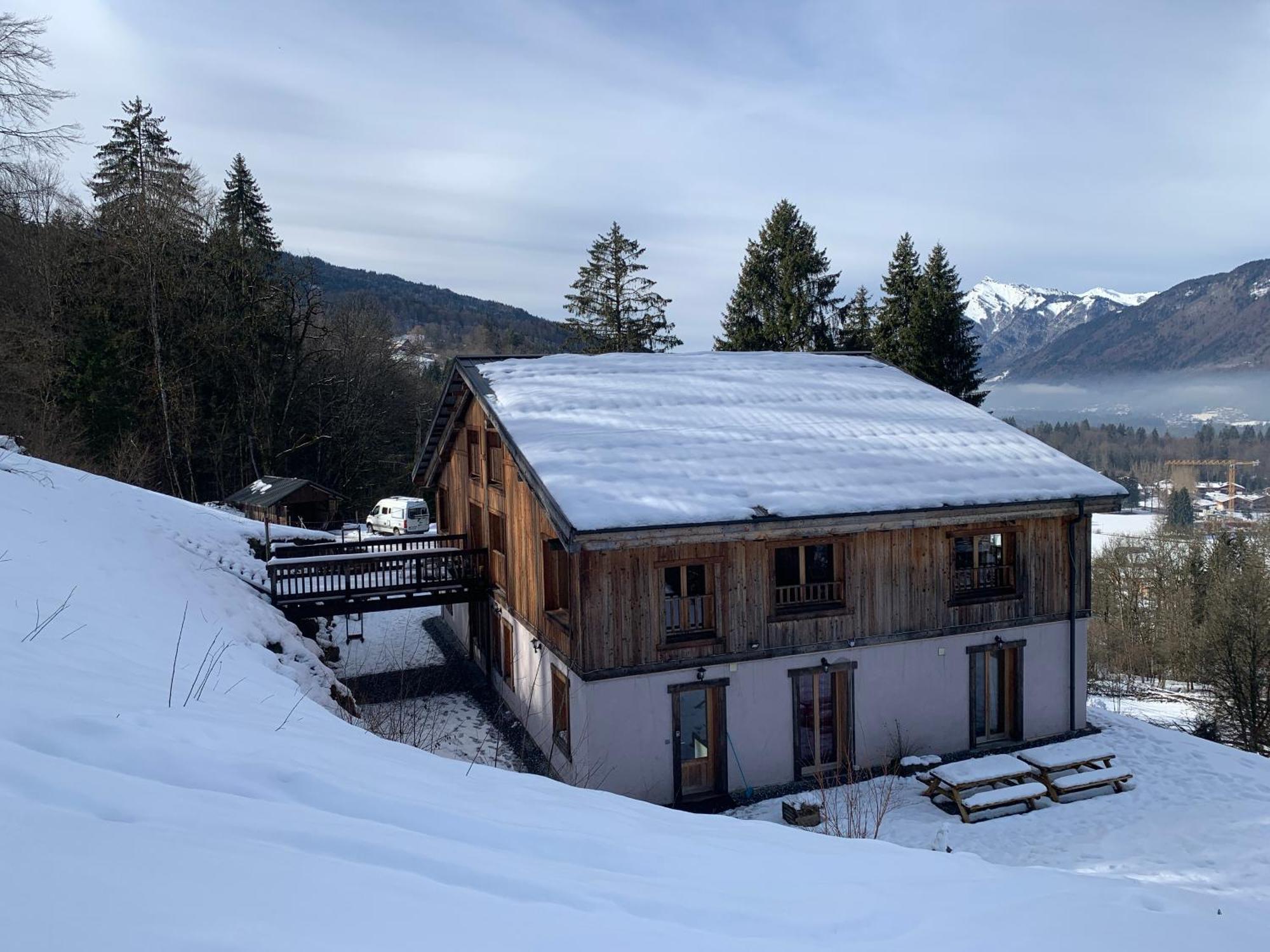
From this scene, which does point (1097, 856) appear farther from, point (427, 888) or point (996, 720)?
point (427, 888)

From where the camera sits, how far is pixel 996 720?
1714 centimetres

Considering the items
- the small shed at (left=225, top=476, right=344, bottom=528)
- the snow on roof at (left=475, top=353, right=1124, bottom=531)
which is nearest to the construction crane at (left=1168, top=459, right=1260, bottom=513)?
the snow on roof at (left=475, top=353, right=1124, bottom=531)

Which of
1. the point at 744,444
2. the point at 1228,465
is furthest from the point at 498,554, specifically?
the point at 1228,465

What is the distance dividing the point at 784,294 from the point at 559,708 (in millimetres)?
32847

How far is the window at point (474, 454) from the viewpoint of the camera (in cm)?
2067

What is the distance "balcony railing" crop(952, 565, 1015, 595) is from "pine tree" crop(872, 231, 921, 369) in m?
23.9

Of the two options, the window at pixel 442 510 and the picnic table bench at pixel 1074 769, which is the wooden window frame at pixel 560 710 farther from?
the window at pixel 442 510

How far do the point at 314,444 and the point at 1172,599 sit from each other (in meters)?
49.4

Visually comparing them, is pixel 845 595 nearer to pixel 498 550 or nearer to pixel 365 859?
pixel 498 550

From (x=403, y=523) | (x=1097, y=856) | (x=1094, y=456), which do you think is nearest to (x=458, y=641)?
(x=403, y=523)

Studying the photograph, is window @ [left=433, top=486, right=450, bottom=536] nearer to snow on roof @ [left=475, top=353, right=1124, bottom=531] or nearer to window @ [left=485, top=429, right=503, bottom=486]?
window @ [left=485, top=429, right=503, bottom=486]

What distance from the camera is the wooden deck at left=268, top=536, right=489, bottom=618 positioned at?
1820 cm

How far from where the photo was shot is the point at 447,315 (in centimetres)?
12088

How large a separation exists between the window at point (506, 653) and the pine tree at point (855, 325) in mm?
29699
